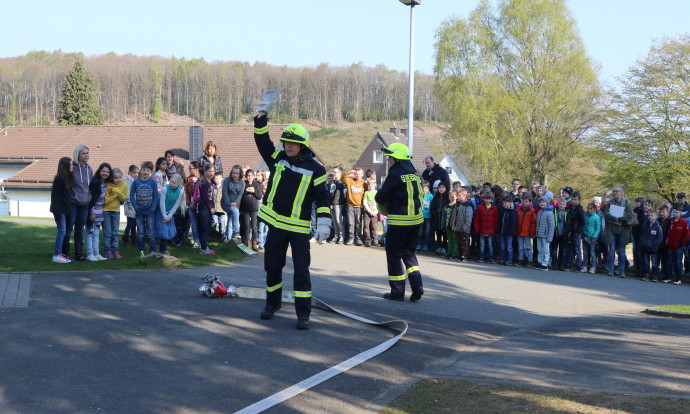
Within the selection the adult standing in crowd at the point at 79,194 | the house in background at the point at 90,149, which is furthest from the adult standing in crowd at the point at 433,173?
the house in background at the point at 90,149

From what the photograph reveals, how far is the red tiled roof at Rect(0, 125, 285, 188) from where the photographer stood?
48312mm

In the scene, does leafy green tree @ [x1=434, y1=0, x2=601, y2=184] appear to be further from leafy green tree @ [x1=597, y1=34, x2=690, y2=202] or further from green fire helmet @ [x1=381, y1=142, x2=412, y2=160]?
green fire helmet @ [x1=381, y1=142, x2=412, y2=160]

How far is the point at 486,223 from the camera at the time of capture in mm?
16031

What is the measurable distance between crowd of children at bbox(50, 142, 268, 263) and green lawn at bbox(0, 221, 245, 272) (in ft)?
→ 1.00

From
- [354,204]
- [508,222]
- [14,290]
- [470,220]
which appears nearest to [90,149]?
[354,204]

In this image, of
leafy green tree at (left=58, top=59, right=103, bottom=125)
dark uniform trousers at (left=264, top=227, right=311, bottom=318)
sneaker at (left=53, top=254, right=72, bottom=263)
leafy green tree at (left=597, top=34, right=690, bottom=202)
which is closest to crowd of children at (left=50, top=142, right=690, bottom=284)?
sneaker at (left=53, top=254, right=72, bottom=263)

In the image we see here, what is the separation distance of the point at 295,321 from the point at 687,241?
10953mm

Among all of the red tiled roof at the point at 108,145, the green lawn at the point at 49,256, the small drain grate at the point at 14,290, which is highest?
the red tiled roof at the point at 108,145

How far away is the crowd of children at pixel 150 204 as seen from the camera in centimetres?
1180

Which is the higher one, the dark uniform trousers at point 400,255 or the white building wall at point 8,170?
the white building wall at point 8,170

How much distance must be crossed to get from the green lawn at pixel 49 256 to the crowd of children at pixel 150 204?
30cm

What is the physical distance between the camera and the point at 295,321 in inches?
321

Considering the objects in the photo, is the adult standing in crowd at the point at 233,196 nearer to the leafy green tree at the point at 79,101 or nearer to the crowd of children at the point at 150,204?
the crowd of children at the point at 150,204

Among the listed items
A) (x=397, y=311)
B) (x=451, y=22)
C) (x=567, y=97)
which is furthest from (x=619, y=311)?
(x=451, y=22)
